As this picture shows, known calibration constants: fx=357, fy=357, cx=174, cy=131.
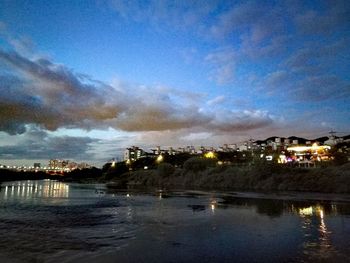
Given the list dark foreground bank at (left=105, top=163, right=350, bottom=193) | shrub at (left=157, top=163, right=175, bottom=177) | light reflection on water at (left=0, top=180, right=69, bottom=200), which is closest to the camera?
light reflection on water at (left=0, top=180, right=69, bottom=200)

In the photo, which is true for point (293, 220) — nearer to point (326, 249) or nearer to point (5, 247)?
point (326, 249)

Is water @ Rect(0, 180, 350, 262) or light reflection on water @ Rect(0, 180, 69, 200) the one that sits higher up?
light reflection on water @ Rect(0, 180, 69, 200)

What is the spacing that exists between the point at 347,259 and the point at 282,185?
6013 cm

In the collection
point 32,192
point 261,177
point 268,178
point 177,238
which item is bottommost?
point 177,238

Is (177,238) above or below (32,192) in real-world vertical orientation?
below

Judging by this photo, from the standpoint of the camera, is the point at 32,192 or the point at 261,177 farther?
the point at 261,177

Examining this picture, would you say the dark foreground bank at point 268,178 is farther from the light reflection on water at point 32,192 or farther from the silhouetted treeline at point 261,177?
the light reflection on water at point 32,192

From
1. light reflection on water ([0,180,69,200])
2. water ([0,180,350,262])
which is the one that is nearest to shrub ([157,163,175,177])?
light reflection on water ([0,180,69,200])

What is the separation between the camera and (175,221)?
27922mm

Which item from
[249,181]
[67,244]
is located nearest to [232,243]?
[67,244]

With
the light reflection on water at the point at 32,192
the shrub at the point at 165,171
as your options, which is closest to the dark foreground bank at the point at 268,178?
the shrub at the point at 165,171

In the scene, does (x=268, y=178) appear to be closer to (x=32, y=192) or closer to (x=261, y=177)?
(x=261, y=177)

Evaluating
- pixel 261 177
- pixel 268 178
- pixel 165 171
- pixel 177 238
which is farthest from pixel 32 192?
pixel 177 238

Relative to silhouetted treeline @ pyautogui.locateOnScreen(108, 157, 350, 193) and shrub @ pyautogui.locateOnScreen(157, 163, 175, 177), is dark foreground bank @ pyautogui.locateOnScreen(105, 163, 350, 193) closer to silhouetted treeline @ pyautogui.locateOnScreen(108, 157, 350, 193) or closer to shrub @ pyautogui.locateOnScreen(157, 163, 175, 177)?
silhouetted treeline @ pyautogui.locateOnScreen(108, 157, 350, 193)
